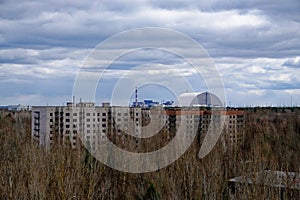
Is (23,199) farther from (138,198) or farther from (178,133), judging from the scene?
(178,133)

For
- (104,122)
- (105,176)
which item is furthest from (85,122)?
(105,176)

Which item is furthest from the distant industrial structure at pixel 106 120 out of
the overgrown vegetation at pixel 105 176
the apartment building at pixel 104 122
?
the overgrown vegetation at pixel 105 176

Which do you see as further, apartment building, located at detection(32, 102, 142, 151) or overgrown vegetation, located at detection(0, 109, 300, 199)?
apartment building, located at detection(32, 102, 142, 151)

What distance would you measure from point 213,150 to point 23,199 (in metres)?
7.90

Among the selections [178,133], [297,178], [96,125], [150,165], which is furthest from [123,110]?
[297,178]

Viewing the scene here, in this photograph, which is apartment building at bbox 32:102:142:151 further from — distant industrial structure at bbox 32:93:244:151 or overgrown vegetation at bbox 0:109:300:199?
overgrown vegetation at bbox 0:109:300:199

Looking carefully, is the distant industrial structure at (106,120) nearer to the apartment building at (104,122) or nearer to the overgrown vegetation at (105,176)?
the apartment building at (104,122)

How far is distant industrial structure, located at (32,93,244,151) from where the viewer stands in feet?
48.6

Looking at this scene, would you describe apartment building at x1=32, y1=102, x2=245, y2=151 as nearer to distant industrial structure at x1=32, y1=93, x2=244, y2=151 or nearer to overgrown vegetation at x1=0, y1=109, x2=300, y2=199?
distant industrial structure at x1=32, y1=93, x2=244, y2=151

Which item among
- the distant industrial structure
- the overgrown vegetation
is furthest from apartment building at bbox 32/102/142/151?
the overgrown vegetation

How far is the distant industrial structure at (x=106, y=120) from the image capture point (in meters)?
14.8

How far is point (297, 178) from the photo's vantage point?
954 centimetres

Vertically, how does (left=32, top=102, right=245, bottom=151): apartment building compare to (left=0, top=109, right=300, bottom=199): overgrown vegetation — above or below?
above

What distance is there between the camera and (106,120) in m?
15.9
